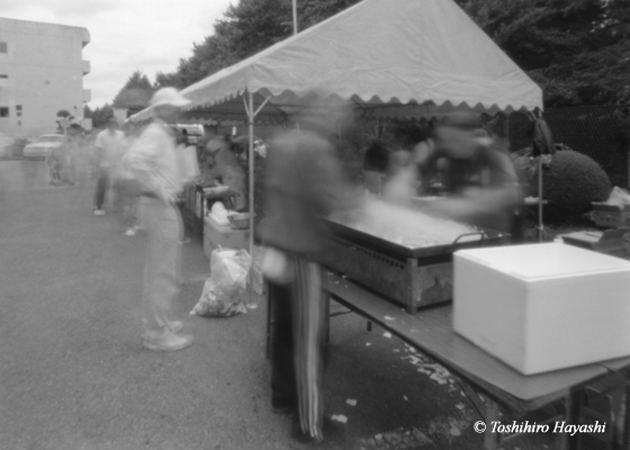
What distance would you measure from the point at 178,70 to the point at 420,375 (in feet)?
153

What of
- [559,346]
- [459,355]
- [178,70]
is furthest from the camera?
[178,70]

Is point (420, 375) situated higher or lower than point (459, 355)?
lower

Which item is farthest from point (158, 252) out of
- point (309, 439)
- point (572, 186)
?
point (572, 186)

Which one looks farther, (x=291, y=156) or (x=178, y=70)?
(x=178, y=70)

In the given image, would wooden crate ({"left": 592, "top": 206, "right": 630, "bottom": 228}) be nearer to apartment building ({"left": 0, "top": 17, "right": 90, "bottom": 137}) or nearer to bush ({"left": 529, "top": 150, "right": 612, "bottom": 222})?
bush ({"left": 529, "top": 150, "right": 612, "bottom": 222})

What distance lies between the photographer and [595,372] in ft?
6.84

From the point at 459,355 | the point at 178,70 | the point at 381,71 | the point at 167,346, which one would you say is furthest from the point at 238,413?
the point at 178,70

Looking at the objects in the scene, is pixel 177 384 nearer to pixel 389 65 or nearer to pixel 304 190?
pixel 304 190

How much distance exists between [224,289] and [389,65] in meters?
2.84

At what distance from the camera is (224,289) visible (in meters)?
5.03

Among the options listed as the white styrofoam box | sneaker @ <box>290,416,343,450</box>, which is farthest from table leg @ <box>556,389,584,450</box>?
sneaker @ <box>290,416,343,450</box>

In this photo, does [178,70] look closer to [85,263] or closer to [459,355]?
[85,263]

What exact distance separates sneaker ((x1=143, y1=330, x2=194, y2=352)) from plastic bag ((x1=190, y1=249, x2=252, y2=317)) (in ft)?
2.28

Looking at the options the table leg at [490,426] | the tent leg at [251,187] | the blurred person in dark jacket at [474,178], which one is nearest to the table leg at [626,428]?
the table leg at [490,426]
